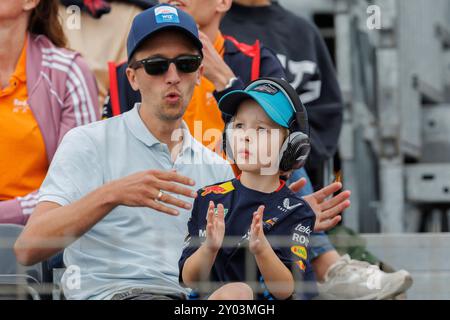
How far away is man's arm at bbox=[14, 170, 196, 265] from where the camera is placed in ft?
14.4

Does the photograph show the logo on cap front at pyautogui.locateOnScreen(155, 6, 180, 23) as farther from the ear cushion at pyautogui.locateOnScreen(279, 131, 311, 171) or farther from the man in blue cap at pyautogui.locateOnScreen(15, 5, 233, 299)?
the ear cushion at pyautogui.locateOnScreen(279, 131, 311, 171)

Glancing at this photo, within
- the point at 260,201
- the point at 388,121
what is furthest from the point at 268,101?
the point at 388,121

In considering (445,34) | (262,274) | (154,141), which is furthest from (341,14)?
(262,274)

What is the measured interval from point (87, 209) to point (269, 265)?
0.69 meters

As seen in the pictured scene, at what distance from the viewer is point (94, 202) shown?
454 centimetres

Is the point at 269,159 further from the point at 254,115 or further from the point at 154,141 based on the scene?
the point at 154,141

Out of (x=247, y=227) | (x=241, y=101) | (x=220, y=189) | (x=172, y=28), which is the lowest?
(x=247, y=227)

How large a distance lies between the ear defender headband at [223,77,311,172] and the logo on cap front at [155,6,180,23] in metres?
0.42

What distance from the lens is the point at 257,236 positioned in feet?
13.7

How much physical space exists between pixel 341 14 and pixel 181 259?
498 centimetres

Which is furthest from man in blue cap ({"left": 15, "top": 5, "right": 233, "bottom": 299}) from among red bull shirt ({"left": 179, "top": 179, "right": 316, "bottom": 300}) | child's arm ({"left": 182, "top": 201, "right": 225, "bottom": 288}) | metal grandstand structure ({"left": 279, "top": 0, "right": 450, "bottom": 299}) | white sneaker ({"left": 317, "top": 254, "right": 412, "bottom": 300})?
metal grandstand structure ({"left": 279, "top": 0, "right": 450, "bottom": 299})

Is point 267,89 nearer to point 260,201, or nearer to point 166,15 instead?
point 260,201

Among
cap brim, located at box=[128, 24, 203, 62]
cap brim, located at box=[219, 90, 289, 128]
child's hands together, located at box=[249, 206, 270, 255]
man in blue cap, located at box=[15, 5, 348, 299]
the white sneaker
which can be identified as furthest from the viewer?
the white sneaker

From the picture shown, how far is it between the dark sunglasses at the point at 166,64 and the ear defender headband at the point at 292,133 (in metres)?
0.31
